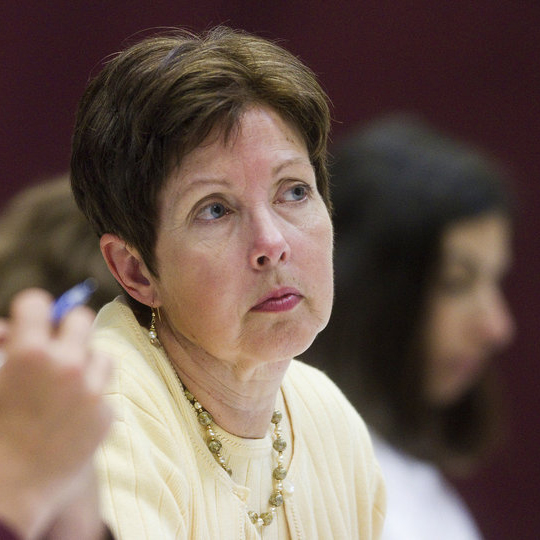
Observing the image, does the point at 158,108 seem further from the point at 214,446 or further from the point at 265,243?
the point at 214,446

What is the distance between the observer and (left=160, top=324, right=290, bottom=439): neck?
216 centimetres

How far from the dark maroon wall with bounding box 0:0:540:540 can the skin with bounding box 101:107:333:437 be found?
7.77 feet

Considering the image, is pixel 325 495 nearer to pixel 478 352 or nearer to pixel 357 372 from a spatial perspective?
pixel 357 372

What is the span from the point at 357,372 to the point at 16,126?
1.73 metres

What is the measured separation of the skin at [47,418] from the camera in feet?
4.33

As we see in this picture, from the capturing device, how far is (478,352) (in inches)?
141

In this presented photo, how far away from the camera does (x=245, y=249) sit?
78.9 inches

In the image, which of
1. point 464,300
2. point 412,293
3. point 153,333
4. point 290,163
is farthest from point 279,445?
point 464,300

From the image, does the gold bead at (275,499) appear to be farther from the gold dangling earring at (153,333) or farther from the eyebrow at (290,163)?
the eyebrow at (290,163)

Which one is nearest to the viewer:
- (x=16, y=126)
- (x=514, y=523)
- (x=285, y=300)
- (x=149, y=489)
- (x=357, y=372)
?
(x=149, y=489)

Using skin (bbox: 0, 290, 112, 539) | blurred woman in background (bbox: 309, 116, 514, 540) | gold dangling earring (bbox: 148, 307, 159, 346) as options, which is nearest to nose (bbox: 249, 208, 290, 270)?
gold dangling earring (bbox: 148, 307, 159, 346)

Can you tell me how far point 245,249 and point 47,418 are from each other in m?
0.72

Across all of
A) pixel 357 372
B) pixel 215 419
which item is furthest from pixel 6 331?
pixel 357 372

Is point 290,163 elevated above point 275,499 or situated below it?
above
